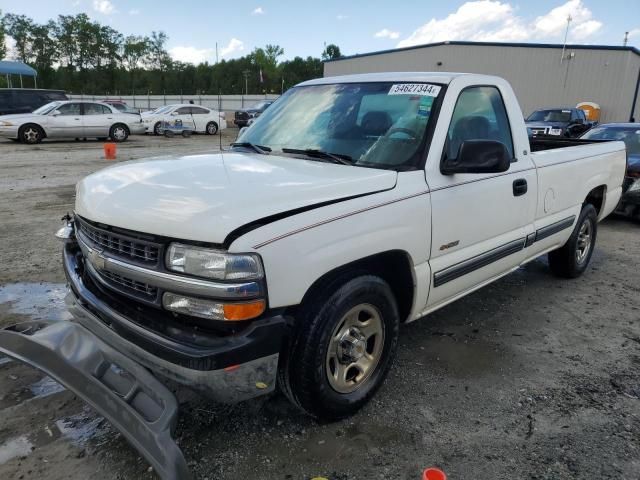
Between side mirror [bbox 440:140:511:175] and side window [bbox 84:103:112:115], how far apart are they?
62.6 ft

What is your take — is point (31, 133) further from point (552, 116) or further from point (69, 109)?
point (552, 116)

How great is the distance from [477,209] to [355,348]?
1.30 metres

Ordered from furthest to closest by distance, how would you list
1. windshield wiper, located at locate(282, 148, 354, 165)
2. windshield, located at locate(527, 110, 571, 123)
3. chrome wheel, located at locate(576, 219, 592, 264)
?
1. windshield, located at locate(527, 110, 571, 123)
2. chrome wheel, located at locate(576, 219, 592, 264)
3. windshield wiper, located at locate(282, 148, 354, 165)

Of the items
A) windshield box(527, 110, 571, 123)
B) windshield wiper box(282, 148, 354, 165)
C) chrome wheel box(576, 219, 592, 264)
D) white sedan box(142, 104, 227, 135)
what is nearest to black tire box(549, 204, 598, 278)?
chrome wheel box(576, 219, 592, 264)

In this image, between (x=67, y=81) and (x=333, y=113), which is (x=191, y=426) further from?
(x=67, y=81)

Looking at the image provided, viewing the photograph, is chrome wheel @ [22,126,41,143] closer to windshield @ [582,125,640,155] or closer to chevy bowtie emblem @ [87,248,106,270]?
windshield @ [582,125,640,155]

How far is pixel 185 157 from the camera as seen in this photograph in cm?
325

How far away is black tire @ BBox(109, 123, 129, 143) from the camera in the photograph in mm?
19859

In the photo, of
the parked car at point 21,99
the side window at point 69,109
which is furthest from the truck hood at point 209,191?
the parked car at point 21,99

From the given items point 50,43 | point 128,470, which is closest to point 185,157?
point 128,470

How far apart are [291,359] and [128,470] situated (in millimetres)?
950

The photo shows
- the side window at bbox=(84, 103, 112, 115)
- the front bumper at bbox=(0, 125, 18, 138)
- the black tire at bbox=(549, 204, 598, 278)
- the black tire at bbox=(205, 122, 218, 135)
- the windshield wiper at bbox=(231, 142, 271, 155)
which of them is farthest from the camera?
the black tire at bbox=(205, 122, 218, 135)

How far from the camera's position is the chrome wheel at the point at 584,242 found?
5086 millimetres

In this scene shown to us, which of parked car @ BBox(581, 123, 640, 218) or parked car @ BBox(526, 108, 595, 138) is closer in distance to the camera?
parked car @ BBox(581, 123, 640, 218)
